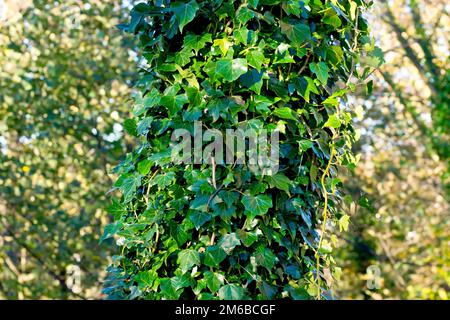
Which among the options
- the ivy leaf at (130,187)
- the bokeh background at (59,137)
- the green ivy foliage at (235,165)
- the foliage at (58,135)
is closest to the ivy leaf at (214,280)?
the green ivy foliage at (235,165)

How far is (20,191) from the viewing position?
5520 mm

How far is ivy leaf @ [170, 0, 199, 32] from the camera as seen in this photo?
1.64 metres

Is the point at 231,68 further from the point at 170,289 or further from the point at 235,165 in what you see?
the point at 170,289

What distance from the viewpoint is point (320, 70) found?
1673 millimetres

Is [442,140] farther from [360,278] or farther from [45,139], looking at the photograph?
[45,139]

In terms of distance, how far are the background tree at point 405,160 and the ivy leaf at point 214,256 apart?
18.9 feet

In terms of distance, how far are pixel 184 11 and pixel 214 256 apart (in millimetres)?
710

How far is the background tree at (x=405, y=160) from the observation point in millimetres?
7484

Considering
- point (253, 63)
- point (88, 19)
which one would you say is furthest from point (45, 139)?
point (253, 63)

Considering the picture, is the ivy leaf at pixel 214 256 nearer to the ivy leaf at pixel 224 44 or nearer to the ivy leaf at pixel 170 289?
the ivy leaf at pixel 170 289

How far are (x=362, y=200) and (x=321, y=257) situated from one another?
0.26 m

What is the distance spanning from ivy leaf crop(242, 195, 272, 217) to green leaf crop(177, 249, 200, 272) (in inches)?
7.7

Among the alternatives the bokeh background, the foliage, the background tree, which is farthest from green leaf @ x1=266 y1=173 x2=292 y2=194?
the background tree

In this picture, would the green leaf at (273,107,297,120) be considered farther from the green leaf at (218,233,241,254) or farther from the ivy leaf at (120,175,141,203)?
the ivy leaf at (120,175,141,203)
